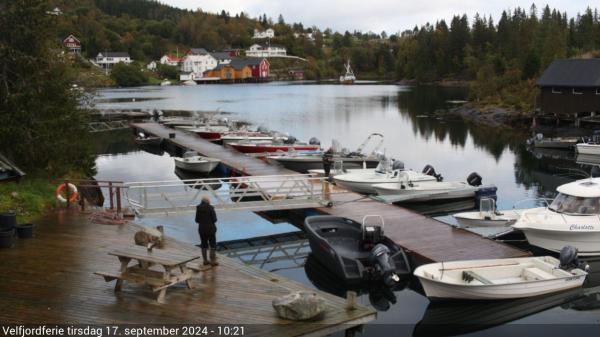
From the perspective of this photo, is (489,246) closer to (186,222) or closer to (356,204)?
(356,204)

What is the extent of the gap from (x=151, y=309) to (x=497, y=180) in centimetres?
2586

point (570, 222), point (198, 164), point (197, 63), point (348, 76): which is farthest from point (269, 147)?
point (197, 63)

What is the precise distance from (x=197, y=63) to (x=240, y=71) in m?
17.5

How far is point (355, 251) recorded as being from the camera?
16.9 metres

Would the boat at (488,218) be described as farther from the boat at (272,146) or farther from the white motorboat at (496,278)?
the boat at (272,146)

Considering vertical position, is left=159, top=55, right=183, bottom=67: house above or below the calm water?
above

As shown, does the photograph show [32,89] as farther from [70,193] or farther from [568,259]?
[568,259]

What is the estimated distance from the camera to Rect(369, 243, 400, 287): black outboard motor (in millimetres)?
14703

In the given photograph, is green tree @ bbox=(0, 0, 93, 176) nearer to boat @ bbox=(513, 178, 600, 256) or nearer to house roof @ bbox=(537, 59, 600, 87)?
boat @ bbox=(513, 178, 600, 256)

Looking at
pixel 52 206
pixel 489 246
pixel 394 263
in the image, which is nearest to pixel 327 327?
pixel 394 263

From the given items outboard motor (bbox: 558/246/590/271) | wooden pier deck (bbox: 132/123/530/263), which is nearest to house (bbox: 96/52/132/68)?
wooden pier deck (bbox: 132/123/530/263)

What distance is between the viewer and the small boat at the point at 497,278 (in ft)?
45.1

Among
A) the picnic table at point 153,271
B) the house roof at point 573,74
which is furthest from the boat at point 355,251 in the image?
the house roof at point 573,74

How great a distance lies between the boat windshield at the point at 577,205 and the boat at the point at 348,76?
14291 cm
